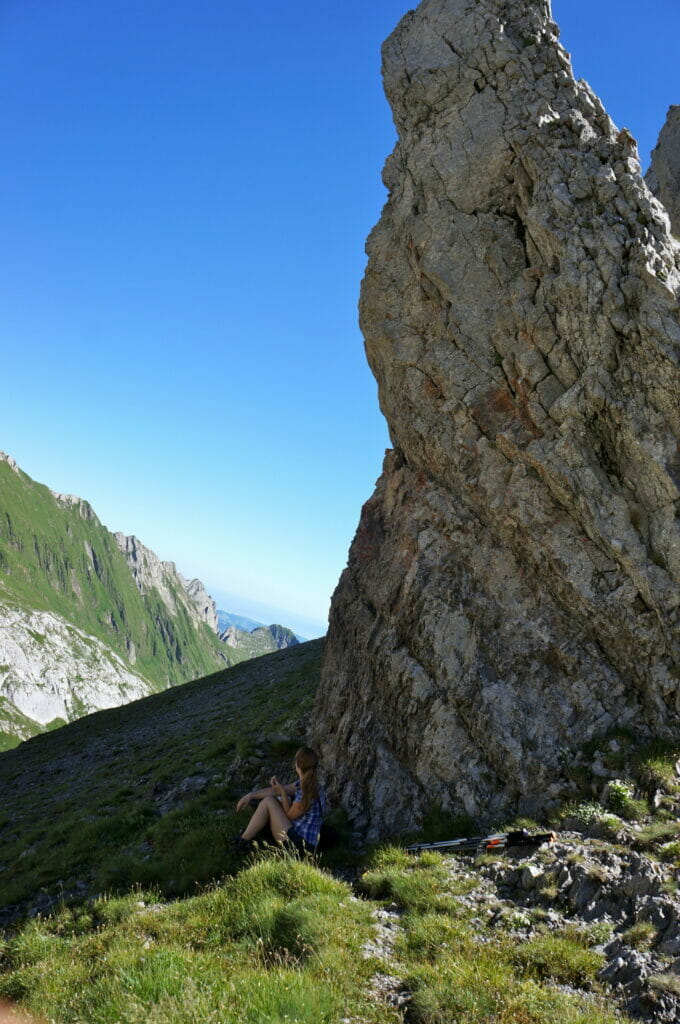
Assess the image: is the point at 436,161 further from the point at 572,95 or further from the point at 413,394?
the point at 413,394

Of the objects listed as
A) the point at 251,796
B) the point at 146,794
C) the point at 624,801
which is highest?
the point at 624,801

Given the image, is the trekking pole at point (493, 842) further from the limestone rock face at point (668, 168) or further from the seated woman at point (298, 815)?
the limestone rock face at point (668, 168)

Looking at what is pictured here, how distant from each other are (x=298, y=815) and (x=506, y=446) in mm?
11471

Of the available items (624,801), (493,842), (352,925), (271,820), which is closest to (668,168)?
(624,801)

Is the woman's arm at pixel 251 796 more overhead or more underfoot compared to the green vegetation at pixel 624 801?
more underfoot

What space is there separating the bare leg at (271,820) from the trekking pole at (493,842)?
296 cm

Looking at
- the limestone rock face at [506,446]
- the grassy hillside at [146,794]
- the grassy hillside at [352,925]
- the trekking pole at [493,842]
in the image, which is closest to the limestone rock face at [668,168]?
the limestone rock face at [506,446]

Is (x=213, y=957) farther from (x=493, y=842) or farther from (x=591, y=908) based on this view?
(x=591, y=908)

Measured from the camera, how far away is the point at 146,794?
72.4 ft

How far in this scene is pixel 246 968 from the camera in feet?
28.4

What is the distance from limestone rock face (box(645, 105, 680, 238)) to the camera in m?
31.7

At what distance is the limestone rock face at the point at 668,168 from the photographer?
31703 millimetres

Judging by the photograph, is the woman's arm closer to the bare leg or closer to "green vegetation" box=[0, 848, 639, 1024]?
the bare leg

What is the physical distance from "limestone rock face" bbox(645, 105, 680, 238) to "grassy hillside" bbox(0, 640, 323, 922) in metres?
32.5
